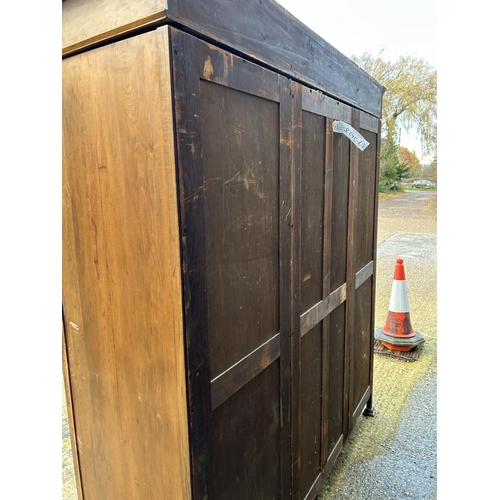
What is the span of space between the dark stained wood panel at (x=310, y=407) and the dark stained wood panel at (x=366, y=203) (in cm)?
78

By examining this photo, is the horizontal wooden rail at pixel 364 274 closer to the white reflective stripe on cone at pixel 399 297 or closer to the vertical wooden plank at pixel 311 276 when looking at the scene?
the vertical wooden plank at pixel 311 276

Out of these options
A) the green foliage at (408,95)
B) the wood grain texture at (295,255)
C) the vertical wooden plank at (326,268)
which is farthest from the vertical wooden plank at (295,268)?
the green foliage at (408,95)

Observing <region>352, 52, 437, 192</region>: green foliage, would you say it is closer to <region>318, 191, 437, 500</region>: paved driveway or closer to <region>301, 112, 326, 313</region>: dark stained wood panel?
<region>318, 191, 437, 500</region>: paved driveway

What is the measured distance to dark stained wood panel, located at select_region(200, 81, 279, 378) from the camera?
1.13 meters

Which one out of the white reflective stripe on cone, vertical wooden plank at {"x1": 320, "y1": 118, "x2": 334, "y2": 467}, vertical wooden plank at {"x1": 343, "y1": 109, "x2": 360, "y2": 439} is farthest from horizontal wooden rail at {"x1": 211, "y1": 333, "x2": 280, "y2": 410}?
the white reflective stripe on cone

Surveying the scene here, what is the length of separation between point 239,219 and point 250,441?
0.82 metres

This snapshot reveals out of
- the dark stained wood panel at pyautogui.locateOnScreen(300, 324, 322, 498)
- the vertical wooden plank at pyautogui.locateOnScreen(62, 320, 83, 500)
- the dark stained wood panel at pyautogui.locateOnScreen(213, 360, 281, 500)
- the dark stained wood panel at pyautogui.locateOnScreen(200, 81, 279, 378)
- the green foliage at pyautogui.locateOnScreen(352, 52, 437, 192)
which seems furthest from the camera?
the green foliage at pyautogui.locateOnScreen(352, 52, 437, 192)

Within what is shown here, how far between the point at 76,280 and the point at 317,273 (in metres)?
1.09

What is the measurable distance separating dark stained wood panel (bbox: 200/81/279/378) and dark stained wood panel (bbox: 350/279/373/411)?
1.27 metres

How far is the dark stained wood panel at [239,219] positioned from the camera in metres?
1.13

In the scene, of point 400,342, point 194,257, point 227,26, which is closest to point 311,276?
point 194,257

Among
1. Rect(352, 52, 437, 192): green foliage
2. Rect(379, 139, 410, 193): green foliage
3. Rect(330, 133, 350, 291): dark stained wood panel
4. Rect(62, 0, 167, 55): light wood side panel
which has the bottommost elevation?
Rect(330, 133, 350, 291): dark stained wood panel

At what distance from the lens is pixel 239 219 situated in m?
1.27

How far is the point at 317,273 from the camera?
6.21 ft
